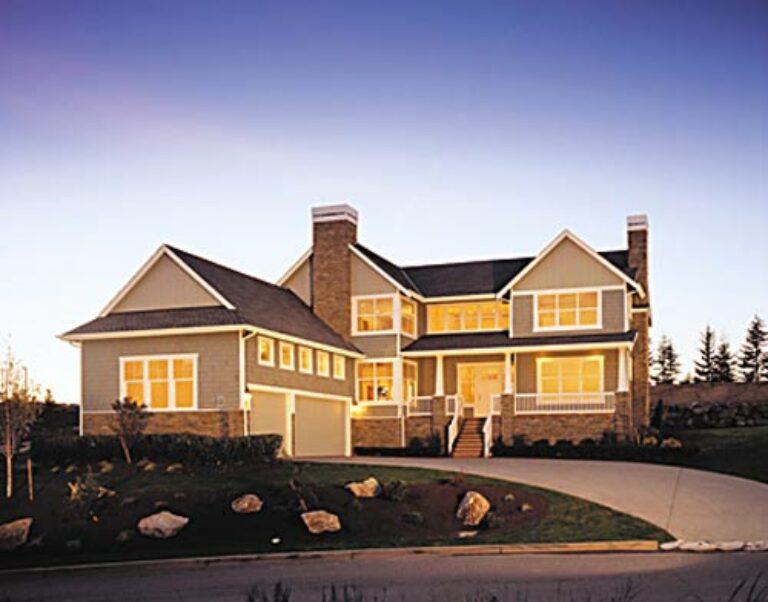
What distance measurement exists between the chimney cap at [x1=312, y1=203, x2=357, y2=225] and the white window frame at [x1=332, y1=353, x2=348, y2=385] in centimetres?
566

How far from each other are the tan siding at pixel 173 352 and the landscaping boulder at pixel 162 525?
10.7m

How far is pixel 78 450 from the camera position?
1165 inches

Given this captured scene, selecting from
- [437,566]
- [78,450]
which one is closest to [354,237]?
[78,450]

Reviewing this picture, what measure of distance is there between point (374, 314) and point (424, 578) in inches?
1024

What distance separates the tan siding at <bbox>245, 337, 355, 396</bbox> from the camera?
33.3 meters

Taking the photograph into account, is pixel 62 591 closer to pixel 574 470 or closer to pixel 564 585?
pixel 564 585

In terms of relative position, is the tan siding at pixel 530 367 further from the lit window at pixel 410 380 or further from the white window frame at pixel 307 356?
the white window frame at pixel 307 356

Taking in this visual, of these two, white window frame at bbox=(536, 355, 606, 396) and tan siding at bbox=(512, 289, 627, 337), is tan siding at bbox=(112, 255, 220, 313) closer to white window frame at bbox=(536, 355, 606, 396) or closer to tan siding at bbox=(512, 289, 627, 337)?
tan siding at bbox=(512, 289, 627, 337)

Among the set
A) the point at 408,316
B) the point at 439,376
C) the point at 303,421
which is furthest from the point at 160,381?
the point at 408,316

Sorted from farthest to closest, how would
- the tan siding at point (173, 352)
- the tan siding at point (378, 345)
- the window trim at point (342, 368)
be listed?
the tan siding at point (378, 345) → the window trim at point (342, 368) → the tan siding at point (173, 352)

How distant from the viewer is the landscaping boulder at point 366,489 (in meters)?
23.4

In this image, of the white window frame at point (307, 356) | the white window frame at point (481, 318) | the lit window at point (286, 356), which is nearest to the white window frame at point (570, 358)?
the white window frame at point (481, 318)

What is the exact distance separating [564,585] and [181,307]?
21.7 metres

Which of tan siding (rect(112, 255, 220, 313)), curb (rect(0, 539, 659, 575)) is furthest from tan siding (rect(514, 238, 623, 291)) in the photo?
curb (rect(0, 539, 659, 575))
